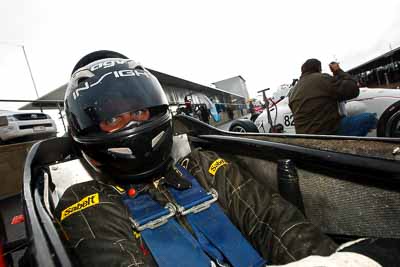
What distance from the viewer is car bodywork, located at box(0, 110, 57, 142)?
4230mm

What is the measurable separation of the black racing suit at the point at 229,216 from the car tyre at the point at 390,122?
2426 mm

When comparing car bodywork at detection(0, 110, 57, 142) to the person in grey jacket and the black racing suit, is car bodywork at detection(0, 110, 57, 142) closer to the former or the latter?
the black racing suit

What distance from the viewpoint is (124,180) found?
1251 mm

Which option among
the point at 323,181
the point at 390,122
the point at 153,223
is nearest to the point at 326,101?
the point at 390,122

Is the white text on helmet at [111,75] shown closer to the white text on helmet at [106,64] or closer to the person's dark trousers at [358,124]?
the white text on helmet at [106,64]

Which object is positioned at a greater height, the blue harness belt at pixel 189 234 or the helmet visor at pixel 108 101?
the helmet visor at pixel 108 101

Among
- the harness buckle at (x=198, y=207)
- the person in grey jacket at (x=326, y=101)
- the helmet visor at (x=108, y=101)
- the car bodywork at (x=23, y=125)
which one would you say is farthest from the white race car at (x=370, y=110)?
the car bodywork at (x=23, y=125)

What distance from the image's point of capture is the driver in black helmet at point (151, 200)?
0.98 m

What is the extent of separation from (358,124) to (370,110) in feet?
2.04

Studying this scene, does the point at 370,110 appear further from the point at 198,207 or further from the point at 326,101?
the point at 198,207

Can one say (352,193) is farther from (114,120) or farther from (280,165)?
(114,120)

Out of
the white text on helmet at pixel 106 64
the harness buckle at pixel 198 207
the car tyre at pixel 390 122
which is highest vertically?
the white text on helmet at pixel 106 64

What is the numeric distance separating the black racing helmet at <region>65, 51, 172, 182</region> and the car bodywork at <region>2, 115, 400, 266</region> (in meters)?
0.25

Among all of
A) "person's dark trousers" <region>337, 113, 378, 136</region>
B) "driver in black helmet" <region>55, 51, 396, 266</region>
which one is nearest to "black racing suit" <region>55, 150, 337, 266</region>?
"driver in black helmet" <region>55, 51, 396, 266</region>
